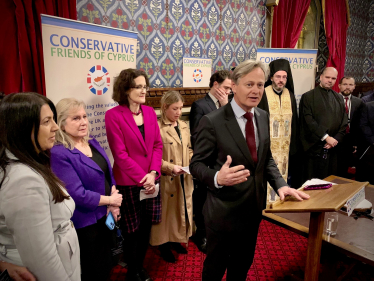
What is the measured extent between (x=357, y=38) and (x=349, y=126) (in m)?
3.47

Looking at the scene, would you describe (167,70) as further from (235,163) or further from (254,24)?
(235,163)

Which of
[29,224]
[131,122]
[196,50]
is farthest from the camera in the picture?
[196,50]

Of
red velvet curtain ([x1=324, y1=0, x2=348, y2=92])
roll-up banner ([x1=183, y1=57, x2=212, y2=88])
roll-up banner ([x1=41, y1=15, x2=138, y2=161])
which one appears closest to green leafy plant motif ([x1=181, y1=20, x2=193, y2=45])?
roll-up banner ([x1=183, y1=57, x2=212, y2=88])

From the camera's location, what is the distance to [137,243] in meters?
2.24

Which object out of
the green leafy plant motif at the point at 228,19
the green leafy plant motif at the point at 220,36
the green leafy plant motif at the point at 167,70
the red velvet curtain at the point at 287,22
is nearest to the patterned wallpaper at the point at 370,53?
the red velvet curtain at the point at 287,22

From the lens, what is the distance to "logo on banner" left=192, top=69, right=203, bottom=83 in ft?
11.3

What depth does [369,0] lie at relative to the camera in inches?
248

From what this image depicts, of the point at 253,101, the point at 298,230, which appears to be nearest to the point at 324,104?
the point at 298,230

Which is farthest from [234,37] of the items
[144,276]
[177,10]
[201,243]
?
[144,276]

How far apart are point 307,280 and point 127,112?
5.60 feet

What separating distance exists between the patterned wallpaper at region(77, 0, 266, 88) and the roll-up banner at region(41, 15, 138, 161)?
1.23 feet

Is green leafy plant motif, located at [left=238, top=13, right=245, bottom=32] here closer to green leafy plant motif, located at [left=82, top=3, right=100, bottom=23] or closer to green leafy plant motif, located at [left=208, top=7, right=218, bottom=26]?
green leafy plant motif, located at [left=208, top=7, right=218, bottom=26]

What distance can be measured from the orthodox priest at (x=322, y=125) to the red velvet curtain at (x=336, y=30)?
7.09 feet

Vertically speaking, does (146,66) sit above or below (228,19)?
below
